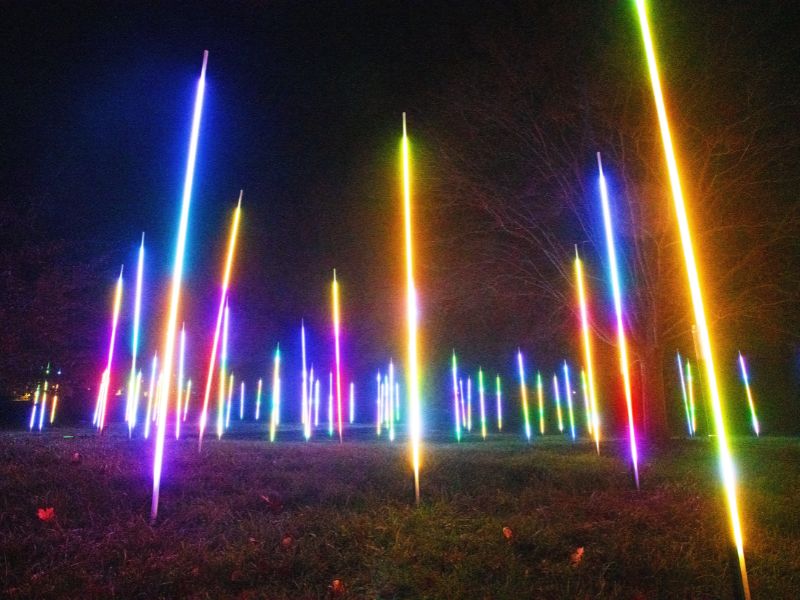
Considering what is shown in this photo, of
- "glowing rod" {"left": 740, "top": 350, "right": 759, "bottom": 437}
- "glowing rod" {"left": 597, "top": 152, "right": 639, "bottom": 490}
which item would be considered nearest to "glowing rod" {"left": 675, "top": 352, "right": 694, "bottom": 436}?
"glowing rod" {"left": 740, "top": 350, "right": 759, "bottom": 437}

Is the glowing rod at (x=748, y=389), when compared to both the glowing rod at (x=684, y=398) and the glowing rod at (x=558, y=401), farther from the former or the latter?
the glowing rod at (x=558, y=401)

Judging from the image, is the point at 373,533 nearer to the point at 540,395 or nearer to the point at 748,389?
the point at 540,395

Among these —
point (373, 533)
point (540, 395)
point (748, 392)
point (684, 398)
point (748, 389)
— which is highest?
point (540, 395)

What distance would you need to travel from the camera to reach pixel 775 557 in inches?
187

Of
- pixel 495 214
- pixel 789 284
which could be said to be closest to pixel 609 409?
pixel 789 284

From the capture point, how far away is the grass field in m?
4.20

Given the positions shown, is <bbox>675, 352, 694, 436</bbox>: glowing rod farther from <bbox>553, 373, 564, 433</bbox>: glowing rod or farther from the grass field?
the grass field

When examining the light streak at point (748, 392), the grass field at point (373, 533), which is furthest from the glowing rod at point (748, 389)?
the grass field at point (373, 533)

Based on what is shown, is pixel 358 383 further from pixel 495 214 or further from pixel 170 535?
pixel 170 535

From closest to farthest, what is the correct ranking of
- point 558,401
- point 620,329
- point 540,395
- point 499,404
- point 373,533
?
point 373,533 → point 620,329 → point 540,395 → point 558,401 → point 499,404

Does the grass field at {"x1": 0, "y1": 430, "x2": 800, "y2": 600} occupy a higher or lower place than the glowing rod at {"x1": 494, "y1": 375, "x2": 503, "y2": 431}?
lower

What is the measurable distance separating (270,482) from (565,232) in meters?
12.2

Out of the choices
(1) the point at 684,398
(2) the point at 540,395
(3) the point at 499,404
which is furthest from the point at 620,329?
(3) the point at 499,404

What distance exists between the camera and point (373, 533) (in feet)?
16.9
